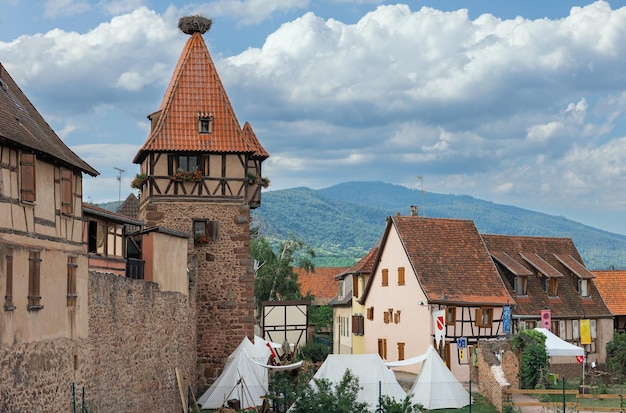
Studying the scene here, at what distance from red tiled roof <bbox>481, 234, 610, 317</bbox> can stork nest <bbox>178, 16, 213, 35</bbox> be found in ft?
64.7

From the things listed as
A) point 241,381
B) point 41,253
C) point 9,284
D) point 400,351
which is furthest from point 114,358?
point 400,351

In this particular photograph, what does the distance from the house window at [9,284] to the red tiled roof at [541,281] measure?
3572 cm

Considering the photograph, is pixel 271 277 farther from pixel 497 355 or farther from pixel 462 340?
pixel 497 355

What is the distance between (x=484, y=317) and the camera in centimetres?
5106

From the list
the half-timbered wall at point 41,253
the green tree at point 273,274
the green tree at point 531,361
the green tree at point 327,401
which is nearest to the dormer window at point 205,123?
the green tree at point 531,361

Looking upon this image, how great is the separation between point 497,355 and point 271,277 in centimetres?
3344

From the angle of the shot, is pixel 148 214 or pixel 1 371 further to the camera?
pixel 148 214

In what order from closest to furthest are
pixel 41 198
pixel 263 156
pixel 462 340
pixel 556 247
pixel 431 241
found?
1. pixel 41 198
2. pixel 263 156
3. pixel 462 340
4. pixel 431 241
5. pixel 556 247

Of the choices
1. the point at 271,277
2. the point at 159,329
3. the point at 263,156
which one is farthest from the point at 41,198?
the point at 271,277

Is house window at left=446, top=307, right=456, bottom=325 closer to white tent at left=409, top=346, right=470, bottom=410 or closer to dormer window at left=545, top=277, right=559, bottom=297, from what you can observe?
dormer window at left=545, top=277, right=559, bottom=297

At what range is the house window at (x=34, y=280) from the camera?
21.6 metres

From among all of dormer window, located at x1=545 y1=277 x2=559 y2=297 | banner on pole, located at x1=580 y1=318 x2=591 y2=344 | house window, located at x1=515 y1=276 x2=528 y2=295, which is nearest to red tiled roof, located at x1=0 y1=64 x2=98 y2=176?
house window, located at x1=515 y1=276 x2=528 y2=295

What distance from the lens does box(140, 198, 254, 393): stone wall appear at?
42000mm

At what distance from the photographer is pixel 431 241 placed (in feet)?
176
